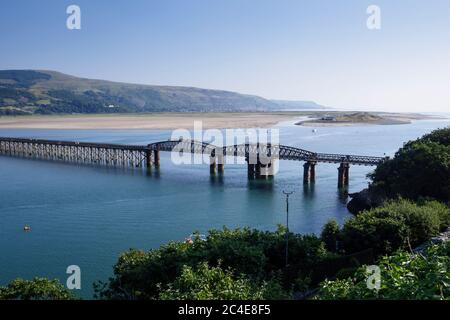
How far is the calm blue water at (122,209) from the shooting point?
2977 cm

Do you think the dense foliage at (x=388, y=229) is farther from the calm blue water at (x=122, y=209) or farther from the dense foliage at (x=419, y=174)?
the dense foliage at (x=419, y=174)

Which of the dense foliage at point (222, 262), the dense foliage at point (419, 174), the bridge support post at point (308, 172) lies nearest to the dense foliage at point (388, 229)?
the dense foliage at point (222, 262)

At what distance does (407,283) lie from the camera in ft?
32.2

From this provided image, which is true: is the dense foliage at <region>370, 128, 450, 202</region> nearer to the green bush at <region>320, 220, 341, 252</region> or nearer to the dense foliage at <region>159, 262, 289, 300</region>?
A: the green bush at <region>320, 220, 341, 252</region>

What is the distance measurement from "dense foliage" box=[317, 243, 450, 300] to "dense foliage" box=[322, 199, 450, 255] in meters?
12.5

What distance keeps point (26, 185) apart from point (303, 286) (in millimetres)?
43672

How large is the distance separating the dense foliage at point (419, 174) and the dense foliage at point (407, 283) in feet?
83.7

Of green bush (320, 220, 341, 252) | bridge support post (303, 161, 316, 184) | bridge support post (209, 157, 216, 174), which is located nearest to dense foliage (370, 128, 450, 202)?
green bush (320, 220, 341, 252)

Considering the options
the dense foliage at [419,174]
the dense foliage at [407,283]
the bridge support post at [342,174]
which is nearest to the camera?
the dense foliage at [407,283]

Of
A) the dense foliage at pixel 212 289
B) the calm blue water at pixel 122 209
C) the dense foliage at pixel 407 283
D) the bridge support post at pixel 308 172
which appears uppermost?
the dense foliage at pixel 407 283

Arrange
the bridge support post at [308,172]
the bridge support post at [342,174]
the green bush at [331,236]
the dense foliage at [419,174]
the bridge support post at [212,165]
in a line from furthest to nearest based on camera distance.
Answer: the bridge support post at [212,165]
the bridge support post at [308,172]
the bridge support post at [342,174]
the dense foliage at [419,174]
the green bush at [331,236]

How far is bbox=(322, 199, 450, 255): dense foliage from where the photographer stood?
24.4 meters

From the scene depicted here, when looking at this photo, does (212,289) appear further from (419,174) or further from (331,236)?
(419,174)

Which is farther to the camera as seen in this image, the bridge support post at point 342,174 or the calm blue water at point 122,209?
the bridge support post at point 342,174
